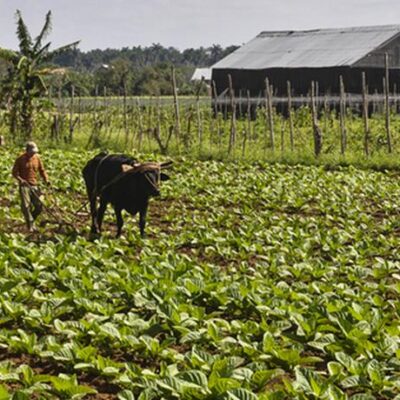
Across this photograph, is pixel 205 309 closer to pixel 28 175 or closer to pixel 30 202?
pixel 28 175

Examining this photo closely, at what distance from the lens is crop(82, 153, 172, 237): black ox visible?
34.8 feet

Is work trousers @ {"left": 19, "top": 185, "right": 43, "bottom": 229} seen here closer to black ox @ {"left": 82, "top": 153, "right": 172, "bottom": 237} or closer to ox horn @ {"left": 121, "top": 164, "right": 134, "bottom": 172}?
black ox @ {"left": 82, "top": 153, "right": 172, "bottom": 237}

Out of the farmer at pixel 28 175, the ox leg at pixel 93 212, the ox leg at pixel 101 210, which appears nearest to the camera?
the ox leg at pixel 101 210

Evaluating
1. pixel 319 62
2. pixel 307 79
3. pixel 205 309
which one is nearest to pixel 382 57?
pixel 319 62

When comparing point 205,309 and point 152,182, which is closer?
point 205,309

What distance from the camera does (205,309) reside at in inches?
292

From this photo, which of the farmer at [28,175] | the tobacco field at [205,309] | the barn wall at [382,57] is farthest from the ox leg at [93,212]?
the barn wall at [382,57]

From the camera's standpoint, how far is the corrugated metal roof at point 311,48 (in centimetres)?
3819

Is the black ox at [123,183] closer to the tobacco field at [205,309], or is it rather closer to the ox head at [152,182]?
the ox head at [152,182]

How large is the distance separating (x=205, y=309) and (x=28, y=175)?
16.8ft

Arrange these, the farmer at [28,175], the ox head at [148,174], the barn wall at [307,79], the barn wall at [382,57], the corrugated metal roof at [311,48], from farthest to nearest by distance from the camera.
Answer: the corrugated metal roof at [311,48]
the barn wall at [307,79]
the barn wall at [382,57]
the farmer at [28,175]
the ox head at [148,174]

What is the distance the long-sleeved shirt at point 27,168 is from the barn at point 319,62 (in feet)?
Result: 89.7

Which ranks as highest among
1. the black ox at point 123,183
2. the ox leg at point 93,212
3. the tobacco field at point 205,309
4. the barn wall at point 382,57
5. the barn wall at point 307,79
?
the barn wall at point 382,57

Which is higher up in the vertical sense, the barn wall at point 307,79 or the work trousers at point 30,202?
the barn wall at point 307,79
